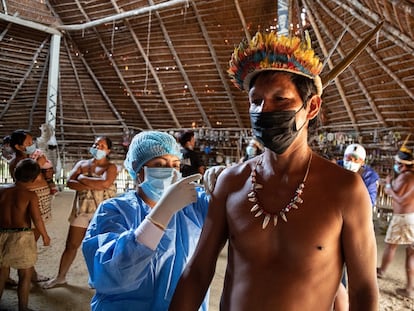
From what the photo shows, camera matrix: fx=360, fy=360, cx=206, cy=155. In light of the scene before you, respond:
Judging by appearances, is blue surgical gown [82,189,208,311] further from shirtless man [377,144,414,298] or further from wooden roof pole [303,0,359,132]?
wooden roof pole [303,0,359,132]

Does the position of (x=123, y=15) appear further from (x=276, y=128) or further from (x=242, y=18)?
(x=276, y=128)

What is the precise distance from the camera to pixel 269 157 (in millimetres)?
1372

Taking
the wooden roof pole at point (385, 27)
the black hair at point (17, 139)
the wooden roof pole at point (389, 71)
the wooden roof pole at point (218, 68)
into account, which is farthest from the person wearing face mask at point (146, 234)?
the wooden roof pole at point (218, 68)

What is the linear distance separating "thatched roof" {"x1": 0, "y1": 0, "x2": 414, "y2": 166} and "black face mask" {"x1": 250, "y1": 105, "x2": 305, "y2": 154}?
13.0 ft

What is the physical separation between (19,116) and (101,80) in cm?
280

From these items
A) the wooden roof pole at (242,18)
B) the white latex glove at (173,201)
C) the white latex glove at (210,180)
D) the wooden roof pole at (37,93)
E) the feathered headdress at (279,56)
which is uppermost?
the wooden roof pole at (242,18)

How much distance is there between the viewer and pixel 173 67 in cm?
923

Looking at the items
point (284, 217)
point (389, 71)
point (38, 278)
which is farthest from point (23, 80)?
point (284, 217)

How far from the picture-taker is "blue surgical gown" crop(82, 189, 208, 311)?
126 centimetres

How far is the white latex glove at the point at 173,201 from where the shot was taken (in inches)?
52.2

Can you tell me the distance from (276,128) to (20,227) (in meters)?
2.83

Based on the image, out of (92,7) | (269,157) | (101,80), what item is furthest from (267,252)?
(101,80)

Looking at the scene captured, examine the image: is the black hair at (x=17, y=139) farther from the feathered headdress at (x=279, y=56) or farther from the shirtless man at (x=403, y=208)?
the shirtless man at (x=403, y=208)

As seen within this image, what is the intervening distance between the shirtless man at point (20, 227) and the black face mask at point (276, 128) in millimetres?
2657
